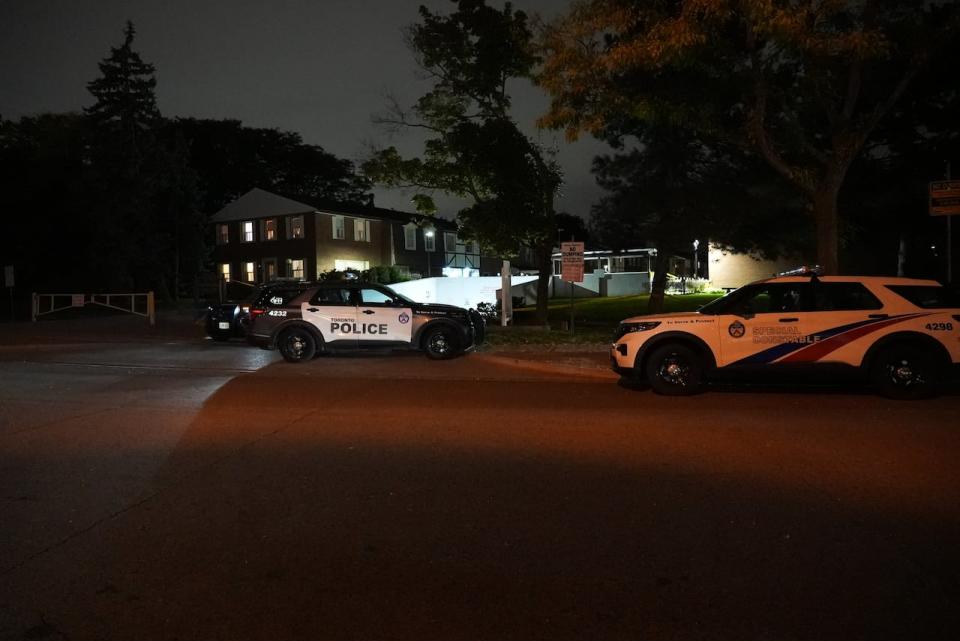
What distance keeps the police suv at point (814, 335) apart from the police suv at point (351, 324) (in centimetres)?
524

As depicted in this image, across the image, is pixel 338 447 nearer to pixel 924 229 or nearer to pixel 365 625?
pixel 365 625

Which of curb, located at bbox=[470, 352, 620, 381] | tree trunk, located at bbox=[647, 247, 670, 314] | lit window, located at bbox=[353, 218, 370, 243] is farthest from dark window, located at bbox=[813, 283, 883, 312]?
lit window, located at bbox=[353, 218, 370, 243]

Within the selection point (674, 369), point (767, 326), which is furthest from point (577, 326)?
point (767, 326)

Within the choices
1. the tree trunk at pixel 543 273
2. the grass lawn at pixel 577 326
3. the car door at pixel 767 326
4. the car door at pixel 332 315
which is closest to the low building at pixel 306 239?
the grass lawn at pixel 577 326

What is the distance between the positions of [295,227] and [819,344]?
35.5 m

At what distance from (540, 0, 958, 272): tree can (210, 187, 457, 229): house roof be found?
85.7 ft

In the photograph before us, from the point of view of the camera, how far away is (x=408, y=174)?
20.6 meters

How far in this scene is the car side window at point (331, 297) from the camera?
14773mm

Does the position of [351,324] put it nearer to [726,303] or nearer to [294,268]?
[726,303]

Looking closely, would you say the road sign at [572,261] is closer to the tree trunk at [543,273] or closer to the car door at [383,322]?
the car door at [383,322]

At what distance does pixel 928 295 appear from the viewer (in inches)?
384

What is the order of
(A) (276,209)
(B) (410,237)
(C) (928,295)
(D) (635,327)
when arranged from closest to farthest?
(C) (928,295) → (D) (635,327) → (A) (276,209) → (B) (410,237)

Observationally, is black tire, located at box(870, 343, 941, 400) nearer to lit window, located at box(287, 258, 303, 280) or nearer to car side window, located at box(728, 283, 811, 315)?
car side window, located at box(728, 283, 811, 315)

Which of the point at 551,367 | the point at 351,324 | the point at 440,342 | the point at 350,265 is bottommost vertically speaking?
the point at 551,367
